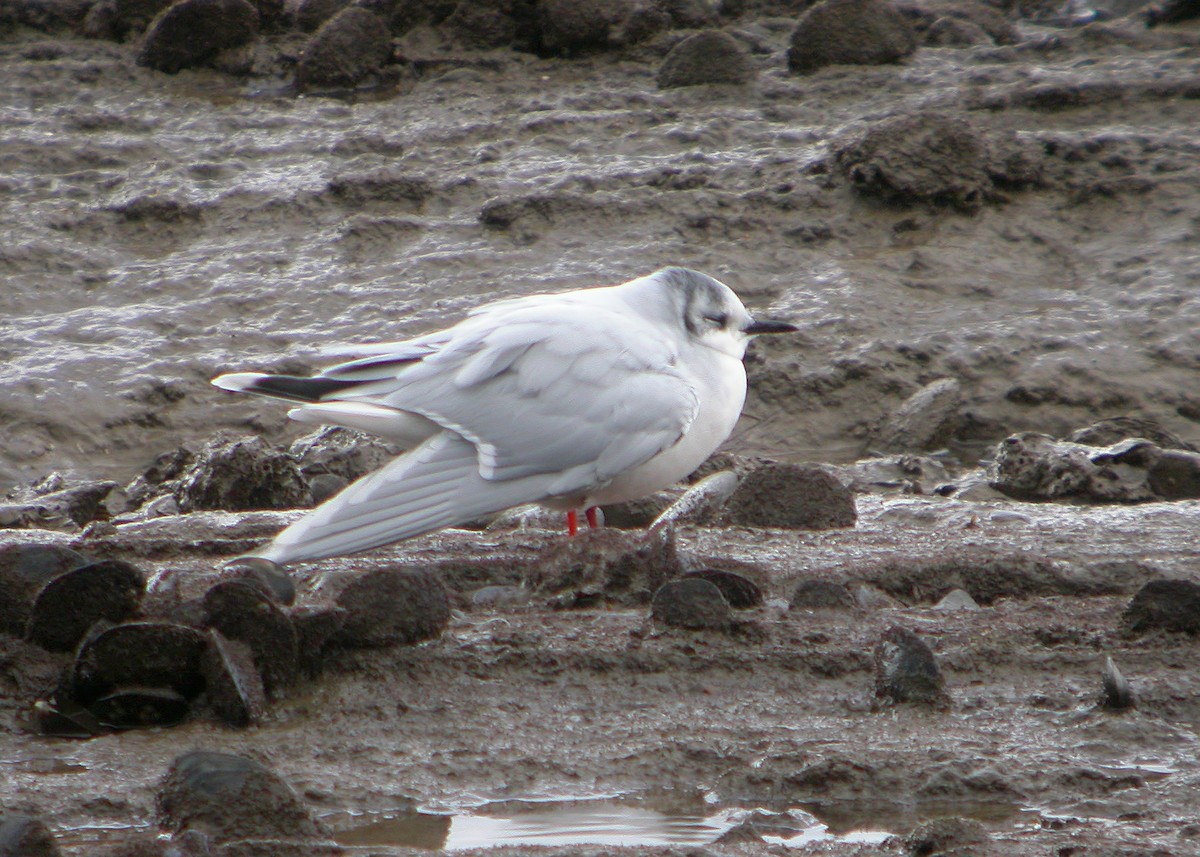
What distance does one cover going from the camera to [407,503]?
4332 mm

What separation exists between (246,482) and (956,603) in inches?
102

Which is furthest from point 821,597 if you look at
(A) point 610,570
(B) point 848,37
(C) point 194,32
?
(C) point 194,32

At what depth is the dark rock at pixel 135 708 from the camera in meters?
3.29

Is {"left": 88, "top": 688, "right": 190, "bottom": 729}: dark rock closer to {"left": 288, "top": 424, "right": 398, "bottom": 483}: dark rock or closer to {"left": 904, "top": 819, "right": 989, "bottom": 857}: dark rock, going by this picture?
{"left": 904, "top": 819, "right": 989, "bottom": 857}: dark rock

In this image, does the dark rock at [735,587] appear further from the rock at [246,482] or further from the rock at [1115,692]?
the rock at [246,482]

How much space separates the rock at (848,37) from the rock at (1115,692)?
20.9 feet

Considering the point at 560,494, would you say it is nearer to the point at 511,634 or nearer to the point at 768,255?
the point at 511,634

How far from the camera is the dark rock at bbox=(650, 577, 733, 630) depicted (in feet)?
12.7

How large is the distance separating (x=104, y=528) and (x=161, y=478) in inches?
49.2

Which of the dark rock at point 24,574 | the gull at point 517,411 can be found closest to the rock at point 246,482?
the gull at point 517,411

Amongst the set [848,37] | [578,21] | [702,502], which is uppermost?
[578,21]

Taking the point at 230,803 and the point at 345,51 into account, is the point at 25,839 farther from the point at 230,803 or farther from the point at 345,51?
the point at 345,51

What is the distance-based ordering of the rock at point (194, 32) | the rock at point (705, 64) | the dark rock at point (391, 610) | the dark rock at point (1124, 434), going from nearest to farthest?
the dark rock at point (391, 610), the dark rock at point (1124, 434), the rock at point (705, 64), the rock at point (194, 32)

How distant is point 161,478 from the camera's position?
6211 millimetres
